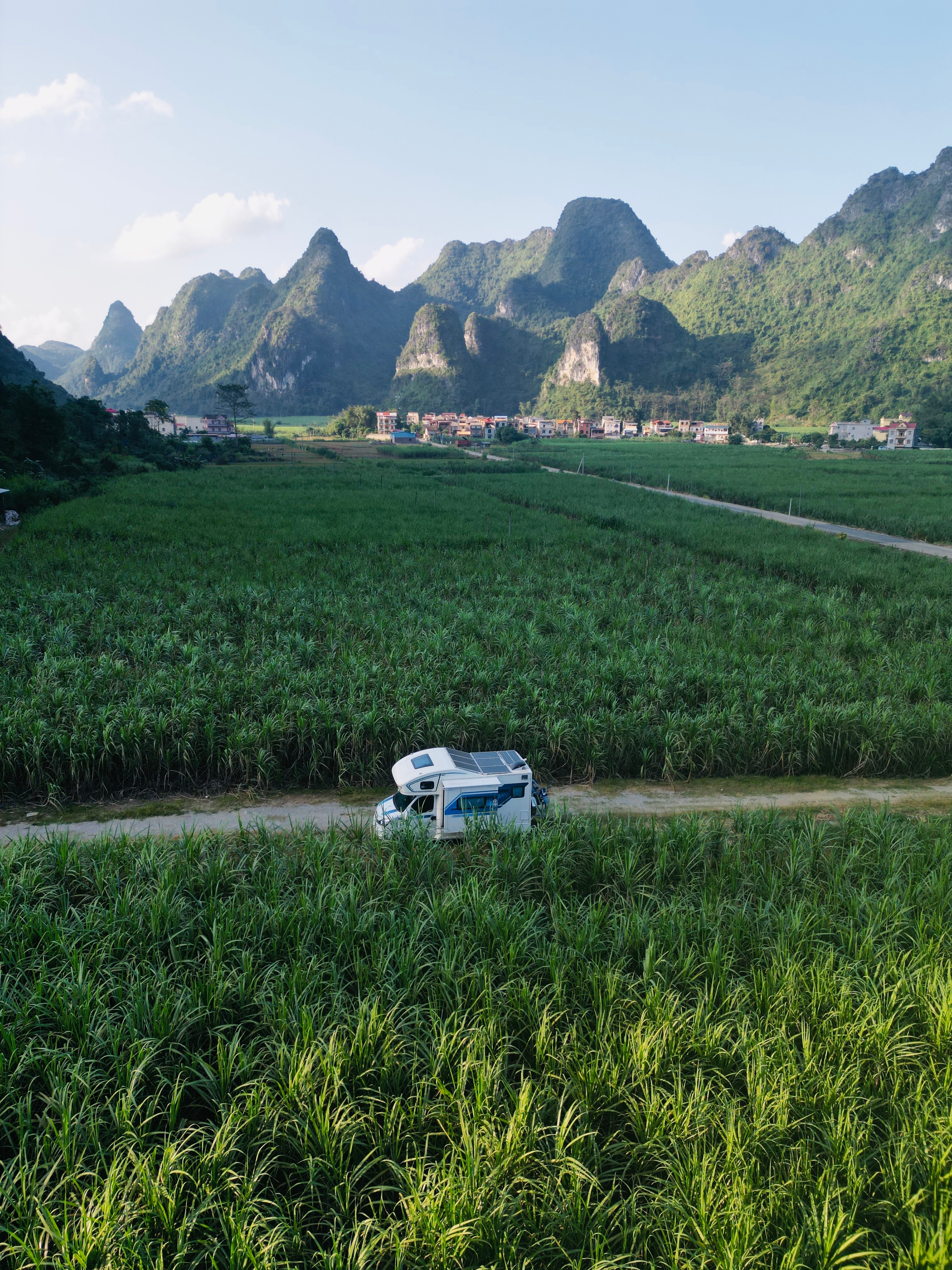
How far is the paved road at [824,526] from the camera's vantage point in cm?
2411

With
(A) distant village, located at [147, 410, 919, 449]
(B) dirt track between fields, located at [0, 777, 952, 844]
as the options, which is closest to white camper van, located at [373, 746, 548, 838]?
(B) dirt track between fields, located at [0, 777, 952, 844]

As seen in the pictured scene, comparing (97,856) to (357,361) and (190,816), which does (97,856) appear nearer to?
(190,816)

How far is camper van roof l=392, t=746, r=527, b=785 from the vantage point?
6.71 m

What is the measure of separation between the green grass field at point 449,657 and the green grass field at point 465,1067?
2.77m

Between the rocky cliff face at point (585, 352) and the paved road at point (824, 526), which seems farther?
the rocky cliff face at point (585, 352)

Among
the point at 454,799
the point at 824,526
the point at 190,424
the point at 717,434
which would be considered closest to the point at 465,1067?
the point at 454,799

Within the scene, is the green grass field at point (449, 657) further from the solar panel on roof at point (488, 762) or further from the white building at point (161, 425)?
the white building at point (161, 425)

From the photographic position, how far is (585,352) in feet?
417

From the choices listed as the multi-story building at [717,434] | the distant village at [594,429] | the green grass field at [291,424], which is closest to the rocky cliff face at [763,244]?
the distant village at [594,429]

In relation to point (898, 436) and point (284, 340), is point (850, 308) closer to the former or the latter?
point (898, 436)

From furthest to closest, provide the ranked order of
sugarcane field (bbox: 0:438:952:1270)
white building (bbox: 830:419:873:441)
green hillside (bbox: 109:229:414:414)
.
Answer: green hillside (bbox: 109:229:414:414) → white building (bbox: 830:419:873:441) → sugarcane field (bbox: 0:438:952:1270)

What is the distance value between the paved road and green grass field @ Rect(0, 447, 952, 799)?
11.6 ft

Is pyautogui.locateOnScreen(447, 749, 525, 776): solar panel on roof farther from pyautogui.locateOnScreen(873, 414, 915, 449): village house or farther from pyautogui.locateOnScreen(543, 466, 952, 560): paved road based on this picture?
pyautogui.locateOnScreen(873, 414, 915, 449): village house

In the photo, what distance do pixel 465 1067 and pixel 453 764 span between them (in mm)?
3403
